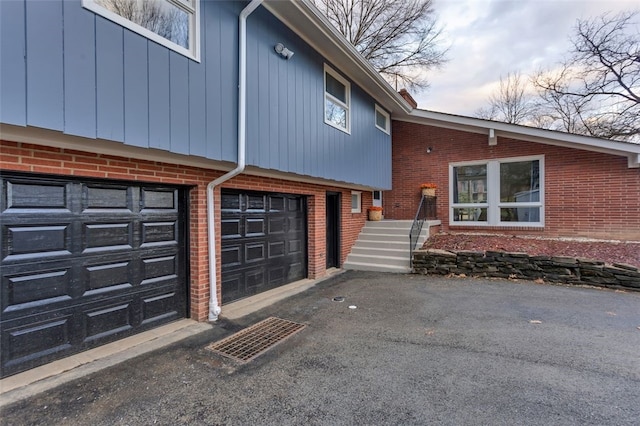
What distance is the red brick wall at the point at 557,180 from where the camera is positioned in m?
7.38

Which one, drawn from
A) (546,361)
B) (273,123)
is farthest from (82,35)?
(546,361)

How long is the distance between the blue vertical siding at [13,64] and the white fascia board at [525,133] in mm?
9405

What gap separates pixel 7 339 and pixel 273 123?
3972 mm

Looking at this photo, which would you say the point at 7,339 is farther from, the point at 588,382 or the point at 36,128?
the point at 588,382

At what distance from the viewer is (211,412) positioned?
2314mm

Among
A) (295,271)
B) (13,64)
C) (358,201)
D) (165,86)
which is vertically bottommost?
(295,271)

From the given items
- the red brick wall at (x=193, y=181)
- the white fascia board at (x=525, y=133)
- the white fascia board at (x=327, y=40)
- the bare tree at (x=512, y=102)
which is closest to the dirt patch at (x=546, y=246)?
the white fascia board at (x=525, y=133)

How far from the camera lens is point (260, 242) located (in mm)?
5605

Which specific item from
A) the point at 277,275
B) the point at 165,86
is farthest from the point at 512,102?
the point at 165,86

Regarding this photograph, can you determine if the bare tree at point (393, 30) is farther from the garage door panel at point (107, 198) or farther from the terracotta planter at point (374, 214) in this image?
the garage door panel at point (107, 198)

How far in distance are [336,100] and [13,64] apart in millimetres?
5503

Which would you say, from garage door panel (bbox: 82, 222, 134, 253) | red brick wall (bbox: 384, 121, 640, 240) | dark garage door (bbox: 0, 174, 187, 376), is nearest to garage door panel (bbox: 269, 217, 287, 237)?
dark garage door (bbox: 0, 174, 187, 376)

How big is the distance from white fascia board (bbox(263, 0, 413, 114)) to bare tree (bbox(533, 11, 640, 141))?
34.3 feet

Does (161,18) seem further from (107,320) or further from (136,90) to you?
(107,320)
